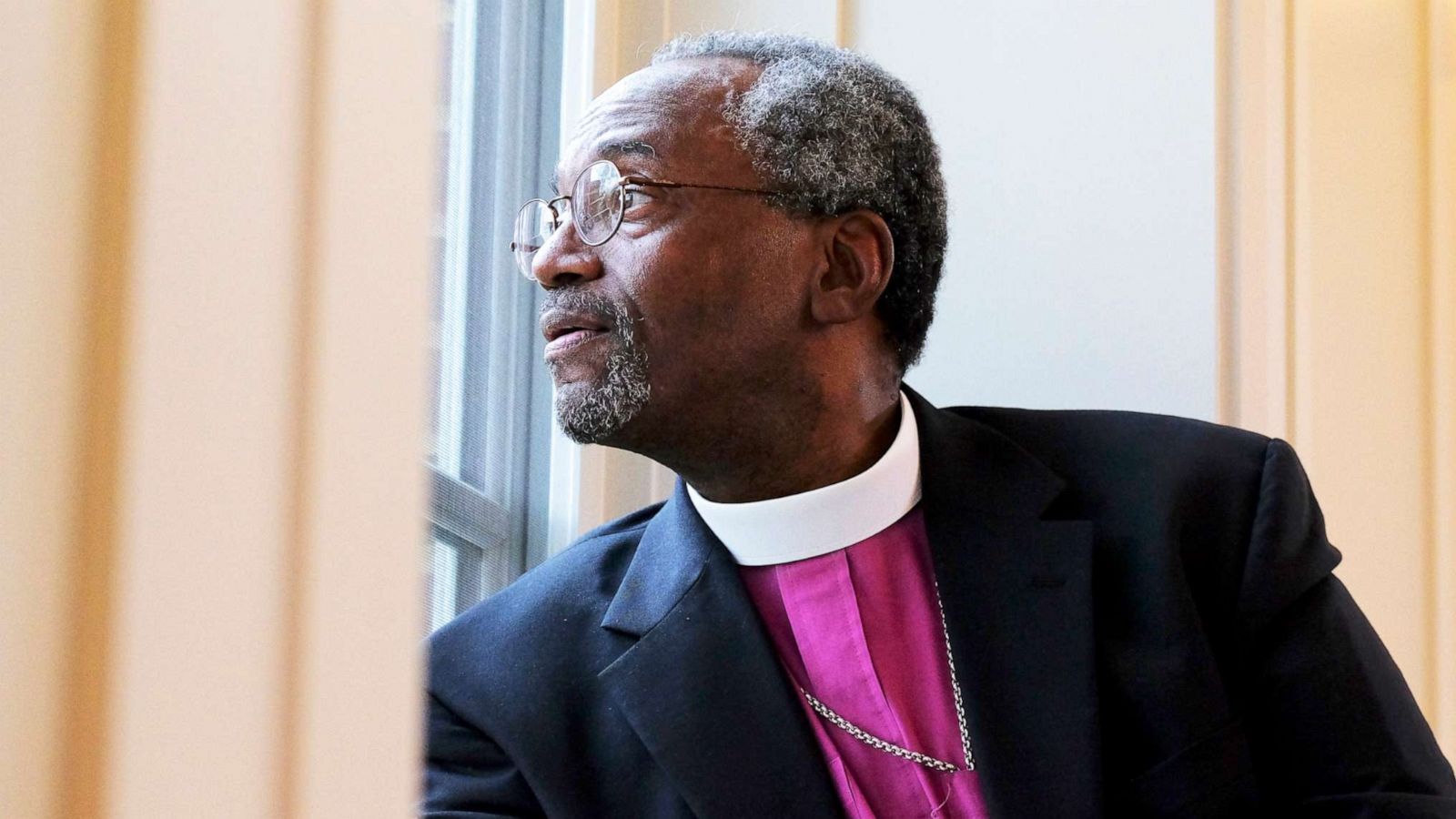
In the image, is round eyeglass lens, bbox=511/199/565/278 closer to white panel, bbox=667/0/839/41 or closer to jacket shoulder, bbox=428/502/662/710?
jacket shoulder, bbox=428/502/662/710

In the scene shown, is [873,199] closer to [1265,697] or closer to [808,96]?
[808,96]

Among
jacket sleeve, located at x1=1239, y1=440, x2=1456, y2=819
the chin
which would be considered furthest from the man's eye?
jacket sleeve, located at x1=1239, y1=440, x2=1456, y2=819

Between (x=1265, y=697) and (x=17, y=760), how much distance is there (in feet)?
4.75

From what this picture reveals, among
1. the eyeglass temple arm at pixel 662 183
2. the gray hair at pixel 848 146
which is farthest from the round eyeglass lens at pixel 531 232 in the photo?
the gray hair at pixel 848 146

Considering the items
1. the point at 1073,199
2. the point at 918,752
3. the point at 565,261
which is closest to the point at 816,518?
the point at 918,752

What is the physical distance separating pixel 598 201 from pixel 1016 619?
2.13 feet

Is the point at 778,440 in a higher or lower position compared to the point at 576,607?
higher

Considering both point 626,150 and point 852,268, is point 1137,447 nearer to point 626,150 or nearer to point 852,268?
point 852,268

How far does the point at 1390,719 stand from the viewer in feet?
5.47

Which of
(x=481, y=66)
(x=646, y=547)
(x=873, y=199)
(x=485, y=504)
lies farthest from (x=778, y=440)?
(x=481, y=66)

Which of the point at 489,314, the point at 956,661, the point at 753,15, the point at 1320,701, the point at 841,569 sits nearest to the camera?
the point at 1320,701

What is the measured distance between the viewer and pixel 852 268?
207 centimetres

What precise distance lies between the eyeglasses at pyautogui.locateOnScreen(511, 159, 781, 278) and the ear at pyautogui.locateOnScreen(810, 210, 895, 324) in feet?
0.37

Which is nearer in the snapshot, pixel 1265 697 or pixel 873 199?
pixel 1265 697
